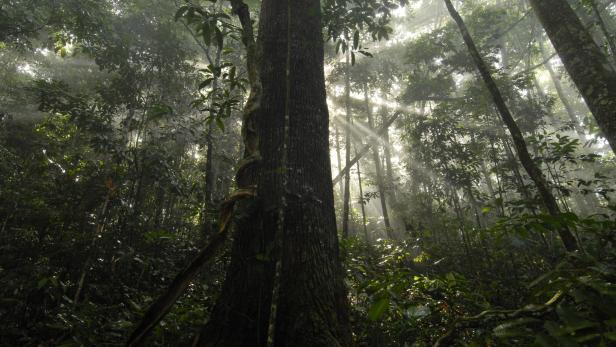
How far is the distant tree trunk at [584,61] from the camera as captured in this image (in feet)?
11.8

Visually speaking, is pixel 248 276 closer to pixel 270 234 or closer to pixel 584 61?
pixel 270 234

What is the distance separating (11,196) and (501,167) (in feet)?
32.5

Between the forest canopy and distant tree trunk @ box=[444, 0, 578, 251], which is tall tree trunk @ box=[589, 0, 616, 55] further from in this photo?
distant tree trunk @ box=[444, 0, 578, 251]

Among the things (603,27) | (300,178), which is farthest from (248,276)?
(603,27)

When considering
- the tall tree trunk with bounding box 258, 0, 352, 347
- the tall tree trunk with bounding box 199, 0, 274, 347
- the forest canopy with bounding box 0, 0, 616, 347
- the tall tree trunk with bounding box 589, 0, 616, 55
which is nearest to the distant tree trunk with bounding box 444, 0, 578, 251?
the forest canopy with bounding box 0, 0, 616, 347

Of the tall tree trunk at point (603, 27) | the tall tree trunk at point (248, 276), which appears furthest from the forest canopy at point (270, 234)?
the tall tree trunk at point (603, 27)

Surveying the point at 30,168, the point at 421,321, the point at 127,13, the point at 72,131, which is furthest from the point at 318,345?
the point at 127,13

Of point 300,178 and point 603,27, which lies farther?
point 603,27

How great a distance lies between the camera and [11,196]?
16.4 ft

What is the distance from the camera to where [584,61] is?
3.94 meters

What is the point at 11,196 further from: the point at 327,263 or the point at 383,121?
the point at 383,121

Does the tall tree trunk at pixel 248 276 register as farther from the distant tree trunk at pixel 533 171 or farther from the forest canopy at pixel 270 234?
the distant tree trunk at pixel 533 171

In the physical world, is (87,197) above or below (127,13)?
below

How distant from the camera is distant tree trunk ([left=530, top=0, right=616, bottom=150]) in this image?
11.8ft
